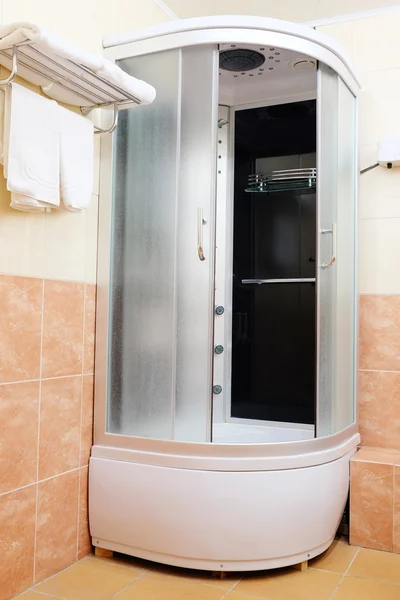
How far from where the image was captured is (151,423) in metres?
2.08

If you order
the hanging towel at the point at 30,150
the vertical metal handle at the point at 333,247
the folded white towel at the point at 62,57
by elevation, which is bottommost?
the vertical metal handle at the point at 333,247

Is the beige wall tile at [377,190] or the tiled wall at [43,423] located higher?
the beige wall tile at [377,190]

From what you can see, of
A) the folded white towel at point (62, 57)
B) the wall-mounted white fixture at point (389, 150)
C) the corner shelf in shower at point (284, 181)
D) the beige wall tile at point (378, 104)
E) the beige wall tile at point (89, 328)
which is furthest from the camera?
the corner shelf in shower at point (284, 181)

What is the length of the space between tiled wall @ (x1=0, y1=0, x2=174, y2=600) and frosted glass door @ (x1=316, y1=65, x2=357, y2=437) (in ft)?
2.83

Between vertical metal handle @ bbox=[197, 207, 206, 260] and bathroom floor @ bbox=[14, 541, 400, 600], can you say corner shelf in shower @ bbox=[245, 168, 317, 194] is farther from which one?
bathroom floor @ bbox=[14, 541, 400, 600]

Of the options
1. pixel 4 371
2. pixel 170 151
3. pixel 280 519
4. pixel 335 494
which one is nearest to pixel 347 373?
pixel 335 494

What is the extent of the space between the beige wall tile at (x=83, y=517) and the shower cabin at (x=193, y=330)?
3 cm

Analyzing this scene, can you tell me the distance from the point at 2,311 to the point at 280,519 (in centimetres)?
115

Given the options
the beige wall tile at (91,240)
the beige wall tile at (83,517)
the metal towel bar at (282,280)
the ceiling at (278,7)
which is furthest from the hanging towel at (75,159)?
the metal towel bar at (282,280)

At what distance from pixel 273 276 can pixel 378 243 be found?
558 mm

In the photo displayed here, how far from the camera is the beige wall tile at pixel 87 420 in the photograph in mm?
2141

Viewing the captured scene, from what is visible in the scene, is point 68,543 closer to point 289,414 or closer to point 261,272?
point 289,414

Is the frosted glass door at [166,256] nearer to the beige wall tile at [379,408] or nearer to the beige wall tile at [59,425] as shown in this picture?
the beige wall tile at [59,425]

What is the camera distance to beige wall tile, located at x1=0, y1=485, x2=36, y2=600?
1.79m
